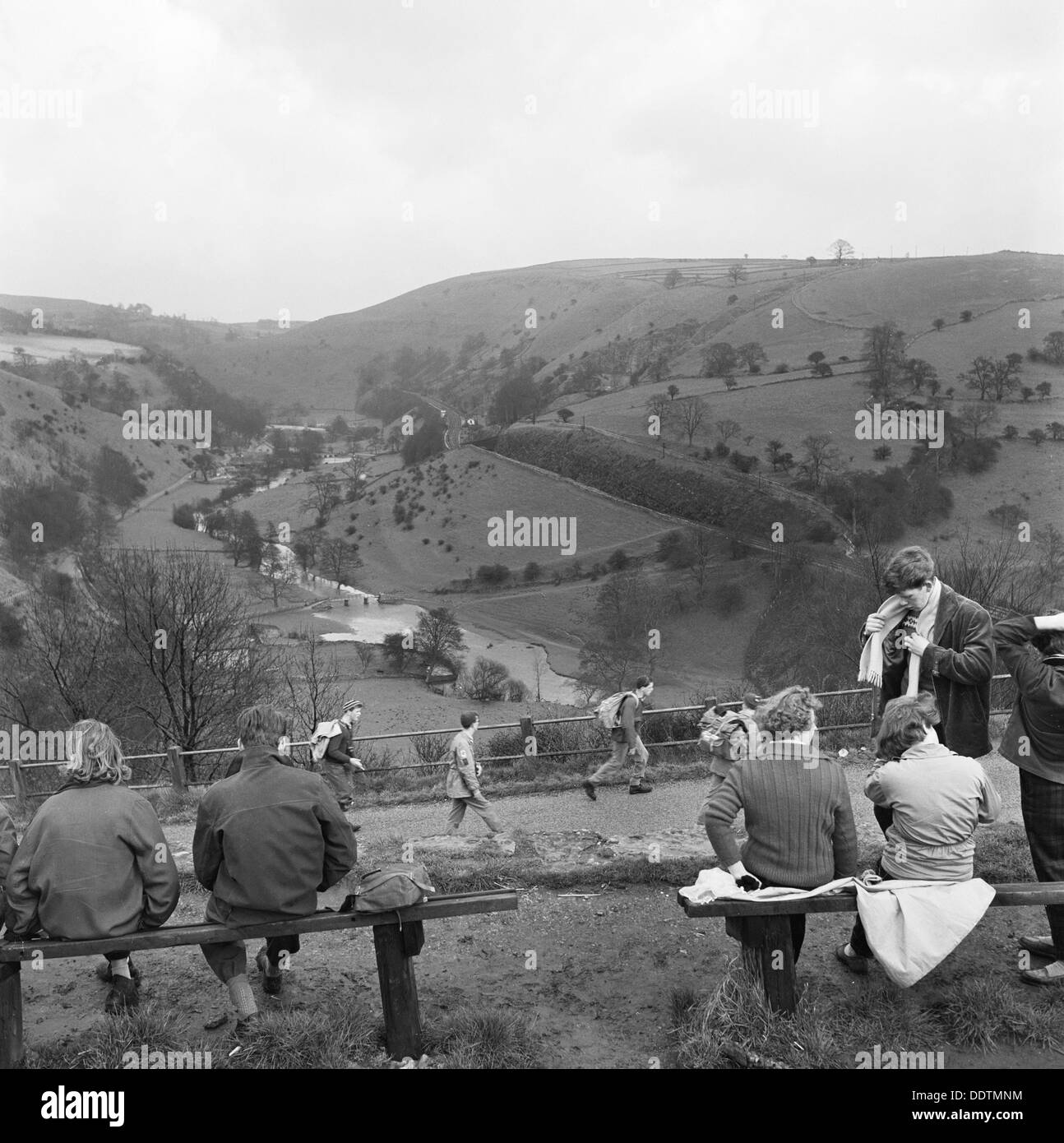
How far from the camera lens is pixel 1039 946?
16.1ft

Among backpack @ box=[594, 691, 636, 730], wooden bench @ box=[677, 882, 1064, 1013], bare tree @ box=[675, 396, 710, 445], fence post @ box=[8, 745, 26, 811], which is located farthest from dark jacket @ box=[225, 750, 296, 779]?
bare tree @ box=[675, 396, 710, 445]

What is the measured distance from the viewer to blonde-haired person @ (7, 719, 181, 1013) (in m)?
4.11

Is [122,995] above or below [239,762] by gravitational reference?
below

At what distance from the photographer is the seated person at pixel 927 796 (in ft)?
13.4

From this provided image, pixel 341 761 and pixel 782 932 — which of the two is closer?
pixel 782 932

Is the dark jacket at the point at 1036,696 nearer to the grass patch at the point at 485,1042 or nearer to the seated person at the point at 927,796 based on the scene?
the seated person at the point at 927,796

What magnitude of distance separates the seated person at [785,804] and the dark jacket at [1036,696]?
1141mm

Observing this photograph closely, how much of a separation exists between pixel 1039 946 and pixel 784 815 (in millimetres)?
2062

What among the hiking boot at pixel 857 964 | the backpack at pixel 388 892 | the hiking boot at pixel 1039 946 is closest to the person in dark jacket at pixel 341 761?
the backpack at pixel 388 892

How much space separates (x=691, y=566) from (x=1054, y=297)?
93358mm

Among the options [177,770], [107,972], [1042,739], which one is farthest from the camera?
[177,770]

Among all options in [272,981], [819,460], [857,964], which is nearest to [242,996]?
[272,981]

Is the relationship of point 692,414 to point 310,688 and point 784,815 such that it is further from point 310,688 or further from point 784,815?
point 784,815
